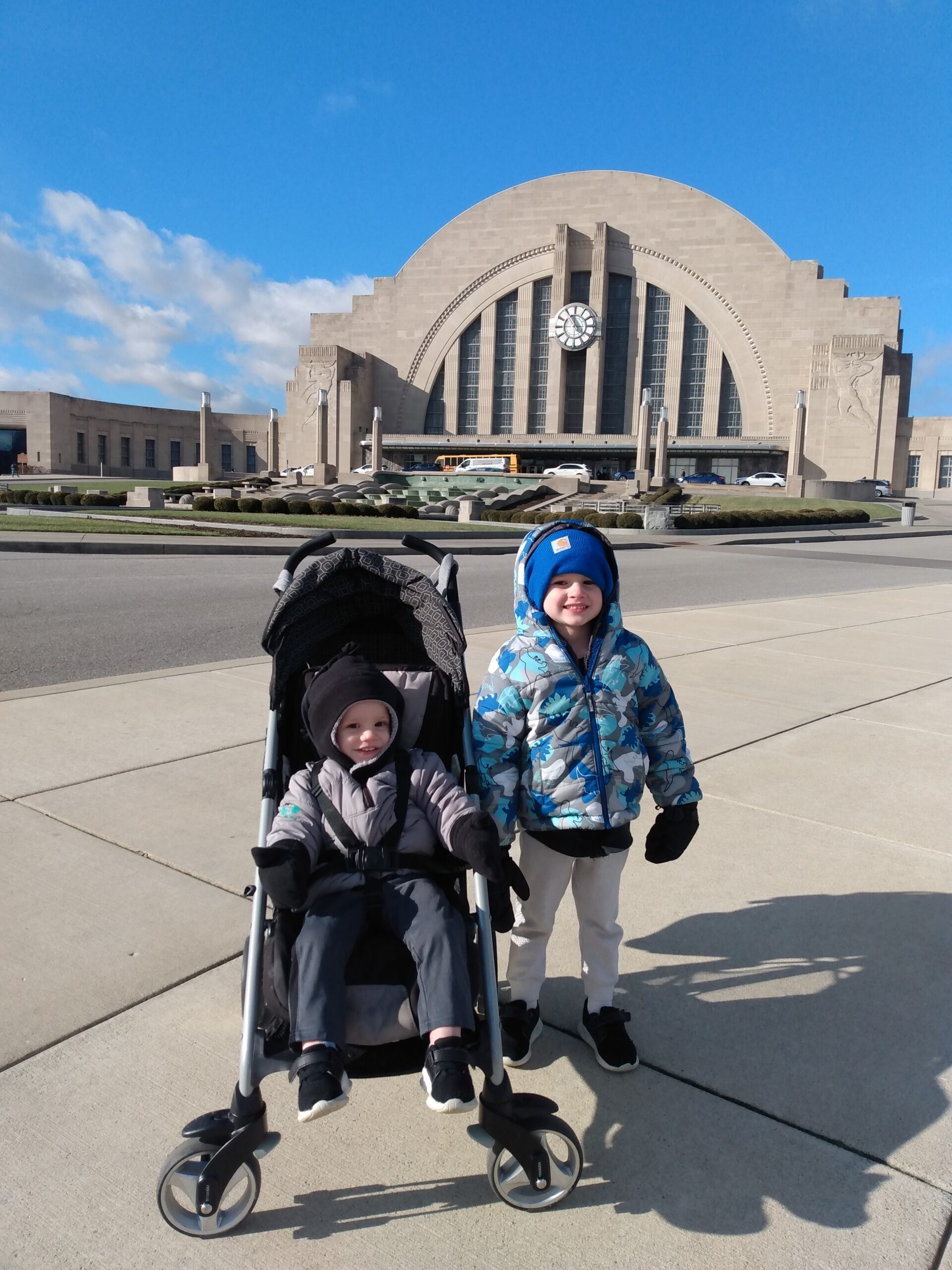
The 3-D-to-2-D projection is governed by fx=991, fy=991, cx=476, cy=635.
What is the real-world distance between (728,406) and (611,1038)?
68127 mm

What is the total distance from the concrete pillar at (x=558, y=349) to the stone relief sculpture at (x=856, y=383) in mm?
17627

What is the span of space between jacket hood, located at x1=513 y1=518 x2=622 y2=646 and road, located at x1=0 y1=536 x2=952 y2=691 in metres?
5.01

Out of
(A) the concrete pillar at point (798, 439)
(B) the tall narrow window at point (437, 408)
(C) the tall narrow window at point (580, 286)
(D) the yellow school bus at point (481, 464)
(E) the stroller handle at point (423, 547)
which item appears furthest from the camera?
(B) the tall narrow window at point (437, 408)

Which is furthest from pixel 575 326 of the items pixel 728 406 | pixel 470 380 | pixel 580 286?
pixel 728 406

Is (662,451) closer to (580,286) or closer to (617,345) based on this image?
(617,345)

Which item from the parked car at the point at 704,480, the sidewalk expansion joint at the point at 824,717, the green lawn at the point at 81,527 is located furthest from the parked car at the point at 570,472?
the sidewalk expansion joint at the point at 824,717

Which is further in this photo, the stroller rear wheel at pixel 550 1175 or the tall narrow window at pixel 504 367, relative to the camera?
the tall narrow window at pixel 504 367

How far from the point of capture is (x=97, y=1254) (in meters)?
1.98

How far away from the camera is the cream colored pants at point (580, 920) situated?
282 centimetres

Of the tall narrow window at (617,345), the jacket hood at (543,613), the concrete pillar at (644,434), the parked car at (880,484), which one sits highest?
the tall narrow window at (617,345)

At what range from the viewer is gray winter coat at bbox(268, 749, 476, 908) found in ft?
7.76

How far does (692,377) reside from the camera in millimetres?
67375

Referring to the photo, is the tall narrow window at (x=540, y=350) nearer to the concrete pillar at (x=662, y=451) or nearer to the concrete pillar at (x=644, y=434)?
the concrete pillar at (x=644, y=434)

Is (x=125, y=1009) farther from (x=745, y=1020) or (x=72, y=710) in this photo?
(x=72, y=710)
